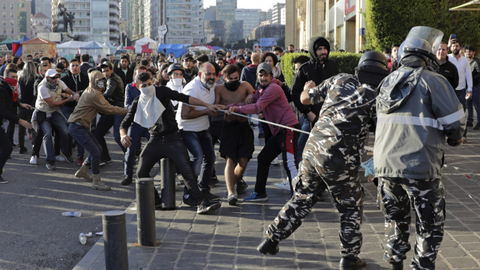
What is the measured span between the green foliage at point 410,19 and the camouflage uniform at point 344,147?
11537 mm

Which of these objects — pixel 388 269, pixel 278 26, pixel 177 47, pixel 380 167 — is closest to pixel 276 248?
pixel 388 269

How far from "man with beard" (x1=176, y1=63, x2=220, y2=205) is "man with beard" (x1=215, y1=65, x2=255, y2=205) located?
174 mm

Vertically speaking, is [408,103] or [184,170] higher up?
[408,103]

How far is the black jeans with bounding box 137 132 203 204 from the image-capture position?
20.9 ft

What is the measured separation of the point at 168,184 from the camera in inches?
260

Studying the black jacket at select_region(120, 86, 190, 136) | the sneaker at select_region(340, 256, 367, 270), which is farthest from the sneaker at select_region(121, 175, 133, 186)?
the sneaker at select_region(340, 256, 367, 270)

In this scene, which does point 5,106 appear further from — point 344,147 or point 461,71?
point 461,71

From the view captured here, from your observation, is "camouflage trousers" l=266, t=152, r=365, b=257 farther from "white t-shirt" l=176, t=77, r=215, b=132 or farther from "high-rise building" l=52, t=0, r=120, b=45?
"high-rise building" l=52, t=0, r=120, b=45

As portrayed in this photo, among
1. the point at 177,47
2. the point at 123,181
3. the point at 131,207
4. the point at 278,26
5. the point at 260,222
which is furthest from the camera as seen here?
the point at 278,26

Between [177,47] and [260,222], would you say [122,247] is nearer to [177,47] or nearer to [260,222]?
[260,222]

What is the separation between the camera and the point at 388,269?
441 centimetres

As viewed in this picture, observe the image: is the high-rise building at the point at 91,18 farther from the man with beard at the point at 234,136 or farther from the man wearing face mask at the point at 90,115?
the man with beard at the point at 234,136

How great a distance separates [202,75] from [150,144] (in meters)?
1.19

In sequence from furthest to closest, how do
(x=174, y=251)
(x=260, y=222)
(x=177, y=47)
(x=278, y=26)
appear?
1. (x=278, y=26)
2. (x=177, y=47)
3. (x=260, y=222)
4. (x=174, y=251)
